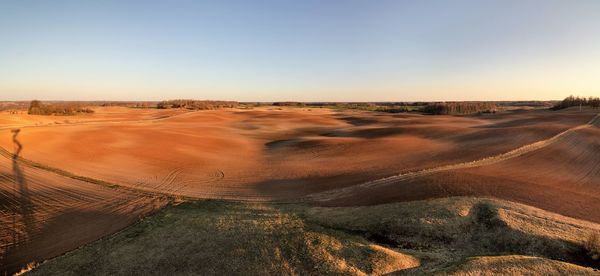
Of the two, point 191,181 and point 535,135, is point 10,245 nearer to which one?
point 191,181

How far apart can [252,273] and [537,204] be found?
367 inches

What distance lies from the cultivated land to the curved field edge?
0.14ft

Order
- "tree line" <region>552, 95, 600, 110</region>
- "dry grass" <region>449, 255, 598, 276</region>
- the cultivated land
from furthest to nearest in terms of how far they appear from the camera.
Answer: "tree line" <region>552, 95, 600, 110</region>
the cultivated land
"dry grass" <region>449, 255, 598, 276</region>

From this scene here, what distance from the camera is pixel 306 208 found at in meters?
12.1

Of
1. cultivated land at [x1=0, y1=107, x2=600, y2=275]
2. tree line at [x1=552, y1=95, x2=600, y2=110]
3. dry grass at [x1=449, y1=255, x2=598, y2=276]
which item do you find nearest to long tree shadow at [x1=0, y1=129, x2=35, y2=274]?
cultivated land at [x1=0, y1=107, x2=600, y2=275]

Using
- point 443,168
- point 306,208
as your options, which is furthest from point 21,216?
point 443,168

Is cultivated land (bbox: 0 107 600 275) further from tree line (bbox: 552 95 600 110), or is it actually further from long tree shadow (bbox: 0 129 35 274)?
tree line (bbox: 552 95 600 110)

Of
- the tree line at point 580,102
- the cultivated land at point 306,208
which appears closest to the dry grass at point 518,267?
the cultivated land at point 306,208

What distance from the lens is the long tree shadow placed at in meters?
10.2

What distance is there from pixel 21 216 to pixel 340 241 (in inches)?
428

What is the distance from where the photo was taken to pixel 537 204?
36.6 ft

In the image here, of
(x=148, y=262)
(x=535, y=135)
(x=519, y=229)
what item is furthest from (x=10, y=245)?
(x=535, y=135)

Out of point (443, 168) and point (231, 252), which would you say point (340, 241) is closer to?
point (231, 252)

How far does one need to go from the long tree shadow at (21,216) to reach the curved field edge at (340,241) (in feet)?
7.59
